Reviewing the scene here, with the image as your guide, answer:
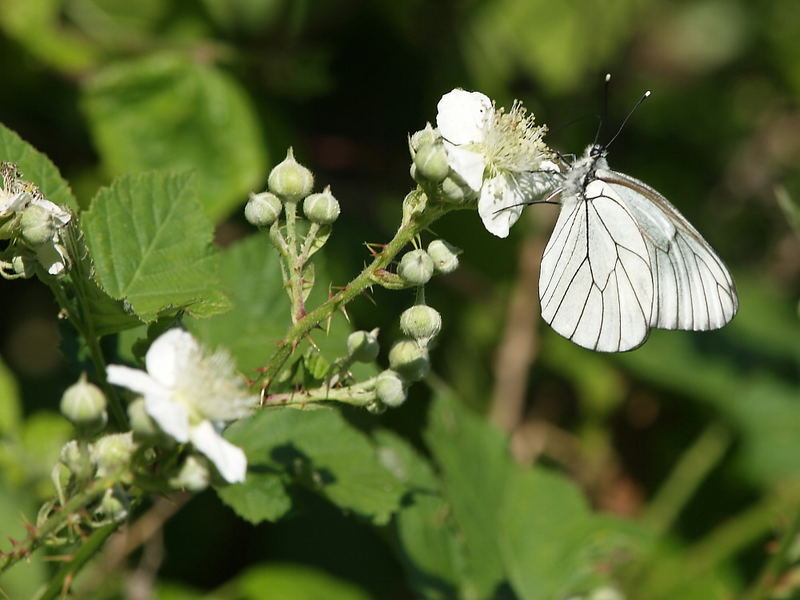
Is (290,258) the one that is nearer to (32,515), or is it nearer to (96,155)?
(32,515)

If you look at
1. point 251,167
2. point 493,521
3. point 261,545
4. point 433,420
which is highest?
point 251,167

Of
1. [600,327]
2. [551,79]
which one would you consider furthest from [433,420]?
[551,79]

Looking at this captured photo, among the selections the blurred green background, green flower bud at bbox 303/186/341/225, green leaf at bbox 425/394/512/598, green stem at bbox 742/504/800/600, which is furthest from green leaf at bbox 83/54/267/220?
green stem at bbox 742/504/800/600

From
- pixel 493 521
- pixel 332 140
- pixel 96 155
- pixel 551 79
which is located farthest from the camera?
pixel 551 79

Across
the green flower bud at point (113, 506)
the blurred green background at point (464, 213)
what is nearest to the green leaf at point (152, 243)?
the green flower bud at point (113, 506)

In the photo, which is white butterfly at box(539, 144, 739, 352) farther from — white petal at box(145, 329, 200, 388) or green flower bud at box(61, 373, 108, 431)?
green flower bud at box(61, 373, 108, 431)

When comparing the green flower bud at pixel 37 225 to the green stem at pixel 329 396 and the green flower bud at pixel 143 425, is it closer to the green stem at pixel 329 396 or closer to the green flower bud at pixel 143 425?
the green flower bud at pixel 143 425

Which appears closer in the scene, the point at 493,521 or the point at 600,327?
the point at 600,327
